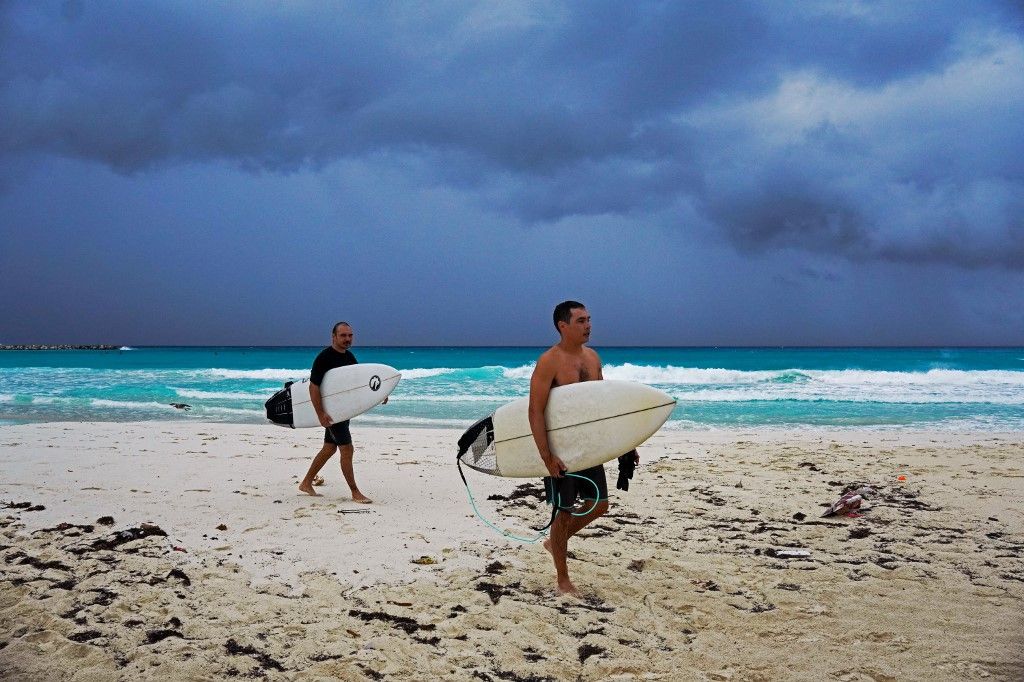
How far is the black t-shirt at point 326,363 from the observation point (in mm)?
6293

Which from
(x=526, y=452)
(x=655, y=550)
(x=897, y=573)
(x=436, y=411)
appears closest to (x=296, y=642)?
(x=526, y=452)

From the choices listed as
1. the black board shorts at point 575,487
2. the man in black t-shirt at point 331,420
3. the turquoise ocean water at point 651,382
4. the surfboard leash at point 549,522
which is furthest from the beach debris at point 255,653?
the turquoise ocean water at point 651,382

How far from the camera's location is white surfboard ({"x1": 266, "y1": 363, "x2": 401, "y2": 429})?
637cm

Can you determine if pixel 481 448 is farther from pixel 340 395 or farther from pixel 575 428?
pixel 340 395

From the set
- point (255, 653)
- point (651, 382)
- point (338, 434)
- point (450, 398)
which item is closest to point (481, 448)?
point (255, 653)

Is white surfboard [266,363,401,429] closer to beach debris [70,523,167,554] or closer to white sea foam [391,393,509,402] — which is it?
beach debris [70,523,167,554]

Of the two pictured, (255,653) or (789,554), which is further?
(789,554)

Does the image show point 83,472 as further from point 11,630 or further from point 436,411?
point 436,411

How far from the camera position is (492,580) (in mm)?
4172

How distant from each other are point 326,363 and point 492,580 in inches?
120

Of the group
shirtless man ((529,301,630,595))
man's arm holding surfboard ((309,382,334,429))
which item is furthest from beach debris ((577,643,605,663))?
man's arm holding surfboard ((309,382,334,429))

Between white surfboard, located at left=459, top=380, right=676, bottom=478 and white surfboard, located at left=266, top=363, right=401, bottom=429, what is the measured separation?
214cm

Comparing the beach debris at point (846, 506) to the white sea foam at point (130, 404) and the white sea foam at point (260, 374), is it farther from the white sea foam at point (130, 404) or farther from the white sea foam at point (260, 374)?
the white sea foam at point (260, 374)

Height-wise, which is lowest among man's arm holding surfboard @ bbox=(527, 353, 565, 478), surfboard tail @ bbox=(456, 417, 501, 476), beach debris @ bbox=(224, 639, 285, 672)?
beach debris @ bbox=(224, 639, 285, 672)
